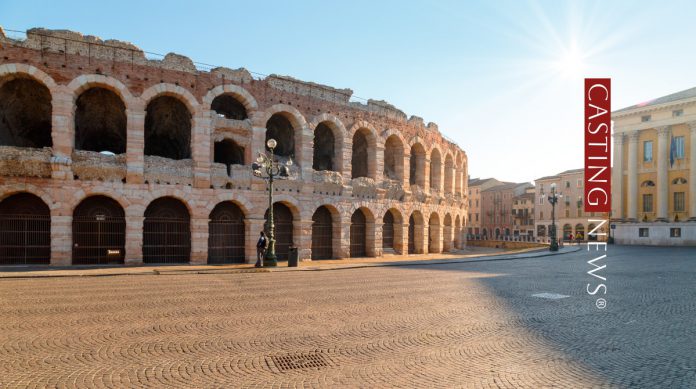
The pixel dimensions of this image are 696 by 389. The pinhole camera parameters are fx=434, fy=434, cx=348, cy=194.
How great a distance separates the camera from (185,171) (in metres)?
24.5

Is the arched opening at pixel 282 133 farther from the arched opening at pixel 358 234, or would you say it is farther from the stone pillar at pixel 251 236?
the arched opening at pixel 358 234

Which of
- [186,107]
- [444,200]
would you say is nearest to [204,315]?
[186,107]

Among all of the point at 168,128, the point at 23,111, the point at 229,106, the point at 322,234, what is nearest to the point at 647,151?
the point at 322,234

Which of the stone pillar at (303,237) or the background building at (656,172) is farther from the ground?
→ the background building at (656,172)

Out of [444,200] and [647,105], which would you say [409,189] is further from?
[647,105]

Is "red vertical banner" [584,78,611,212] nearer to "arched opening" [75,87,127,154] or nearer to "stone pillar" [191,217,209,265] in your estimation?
"stone pillar" [191,217,209,265]

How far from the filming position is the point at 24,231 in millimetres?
21969

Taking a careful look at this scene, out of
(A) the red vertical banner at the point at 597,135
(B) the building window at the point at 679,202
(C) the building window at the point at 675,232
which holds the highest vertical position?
(A) the red vertical banner at the point at 597,135

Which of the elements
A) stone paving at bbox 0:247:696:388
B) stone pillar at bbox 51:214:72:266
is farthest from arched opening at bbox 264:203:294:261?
stone paving at bbox 0:247:696:388

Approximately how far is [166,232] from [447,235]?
24.8 meters

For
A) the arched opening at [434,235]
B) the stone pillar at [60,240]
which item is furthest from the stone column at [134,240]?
the arched opening at [434,235]

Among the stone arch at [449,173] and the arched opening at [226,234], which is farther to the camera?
the stone arch at [449,173]

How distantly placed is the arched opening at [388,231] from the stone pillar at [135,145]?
58.7 feet

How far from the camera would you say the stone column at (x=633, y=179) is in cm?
5084
